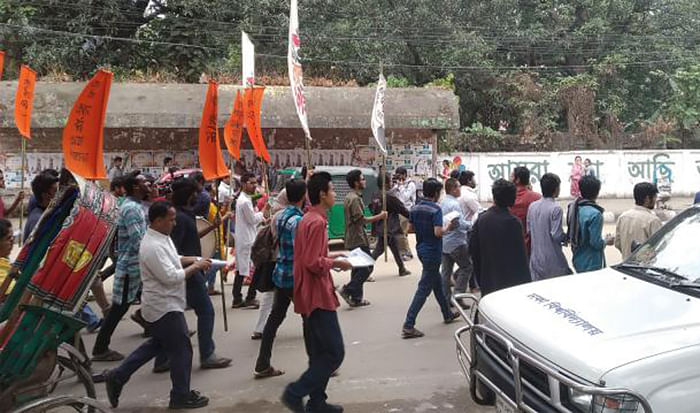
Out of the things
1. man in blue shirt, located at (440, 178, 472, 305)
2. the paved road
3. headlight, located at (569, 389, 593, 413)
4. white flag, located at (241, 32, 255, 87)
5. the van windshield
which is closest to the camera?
headlight, located at (569, 389, 593, 413)

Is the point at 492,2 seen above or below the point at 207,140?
above

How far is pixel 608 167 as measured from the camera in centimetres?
2003

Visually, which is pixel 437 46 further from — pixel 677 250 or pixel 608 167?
pixel 677 250

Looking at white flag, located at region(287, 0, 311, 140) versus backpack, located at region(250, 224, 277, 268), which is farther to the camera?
white flag, located at region(287, 0, 311, 140)

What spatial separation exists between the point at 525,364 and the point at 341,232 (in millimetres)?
8106

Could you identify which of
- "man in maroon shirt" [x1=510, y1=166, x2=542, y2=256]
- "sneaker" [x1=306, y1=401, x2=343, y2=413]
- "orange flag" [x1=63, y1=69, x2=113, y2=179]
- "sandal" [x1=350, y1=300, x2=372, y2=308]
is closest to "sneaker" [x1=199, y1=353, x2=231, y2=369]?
"sneaker" [x1=306, y1=401, x2=343, y2=413]

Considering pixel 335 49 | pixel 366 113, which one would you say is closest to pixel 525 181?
pixel 366 113

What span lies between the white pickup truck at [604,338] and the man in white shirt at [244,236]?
3853 mm

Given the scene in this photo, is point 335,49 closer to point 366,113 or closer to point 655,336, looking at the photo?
point 366,113

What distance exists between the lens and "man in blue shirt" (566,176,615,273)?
4906mm

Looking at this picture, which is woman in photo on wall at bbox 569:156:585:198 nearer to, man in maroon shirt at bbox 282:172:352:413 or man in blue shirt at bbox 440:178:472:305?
man in blue shirt at bbox 440:178:472:305

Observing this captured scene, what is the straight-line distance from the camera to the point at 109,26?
62.5 ft

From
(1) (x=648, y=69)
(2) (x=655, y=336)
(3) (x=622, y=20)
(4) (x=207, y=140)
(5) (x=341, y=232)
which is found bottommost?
(5) (x=341, y=232)

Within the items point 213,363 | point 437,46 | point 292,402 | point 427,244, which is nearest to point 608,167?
point 437,46
